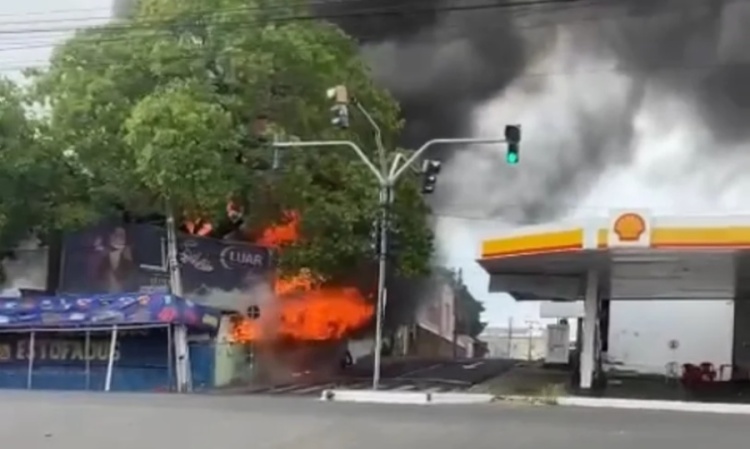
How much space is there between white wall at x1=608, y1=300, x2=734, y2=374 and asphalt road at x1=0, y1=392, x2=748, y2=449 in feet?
96.5

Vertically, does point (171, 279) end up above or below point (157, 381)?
above

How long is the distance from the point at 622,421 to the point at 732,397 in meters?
12.5

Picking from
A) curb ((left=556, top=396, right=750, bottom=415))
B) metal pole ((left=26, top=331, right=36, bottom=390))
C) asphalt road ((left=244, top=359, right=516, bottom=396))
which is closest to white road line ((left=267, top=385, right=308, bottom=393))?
asphalt road ((left=244, top=359, right=516, bottom=396))

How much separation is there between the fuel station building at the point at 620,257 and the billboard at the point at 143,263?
25.3ft

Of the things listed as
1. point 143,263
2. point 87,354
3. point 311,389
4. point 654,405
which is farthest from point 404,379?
point 654,405

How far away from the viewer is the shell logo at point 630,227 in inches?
894

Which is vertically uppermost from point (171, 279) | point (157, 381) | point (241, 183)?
point (241, 183)

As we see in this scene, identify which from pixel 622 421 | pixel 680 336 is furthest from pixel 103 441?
pixel 680 336

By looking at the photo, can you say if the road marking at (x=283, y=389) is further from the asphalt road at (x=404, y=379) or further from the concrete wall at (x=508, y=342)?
the concrete wall at (x=508, y=342)

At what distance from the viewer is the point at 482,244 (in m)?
26.7

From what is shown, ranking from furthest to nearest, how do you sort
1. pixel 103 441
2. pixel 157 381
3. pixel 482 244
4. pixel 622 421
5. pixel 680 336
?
pixel 680 336, pixel 157 381, pixel 482 244, pixel 622 421, pixel 103 441

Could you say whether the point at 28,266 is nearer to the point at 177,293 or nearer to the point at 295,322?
the point at 177,293

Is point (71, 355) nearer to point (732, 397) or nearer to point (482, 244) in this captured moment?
point (482, 244)

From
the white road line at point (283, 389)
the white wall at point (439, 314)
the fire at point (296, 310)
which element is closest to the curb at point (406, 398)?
the white road line at point (283, 389)
